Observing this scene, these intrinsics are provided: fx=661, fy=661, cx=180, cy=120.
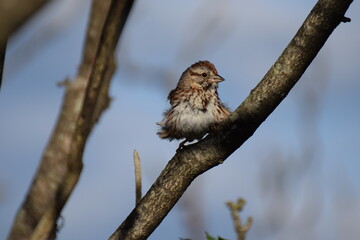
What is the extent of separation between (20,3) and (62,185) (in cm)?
74

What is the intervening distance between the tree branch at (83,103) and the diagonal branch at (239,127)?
6.29 feet

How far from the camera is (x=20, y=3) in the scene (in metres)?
2.54

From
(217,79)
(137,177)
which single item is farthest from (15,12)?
(217,79)

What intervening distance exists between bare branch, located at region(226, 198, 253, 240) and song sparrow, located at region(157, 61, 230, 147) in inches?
54.7

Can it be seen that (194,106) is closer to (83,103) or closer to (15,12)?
(83,103)

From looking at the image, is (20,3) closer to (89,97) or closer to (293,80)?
(89,97)

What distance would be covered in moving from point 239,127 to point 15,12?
2.46 metres

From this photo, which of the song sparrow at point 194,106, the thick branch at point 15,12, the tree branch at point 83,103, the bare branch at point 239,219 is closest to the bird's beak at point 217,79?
the song sparrow at point 194,106

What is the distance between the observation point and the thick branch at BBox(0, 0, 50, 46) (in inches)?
98.6

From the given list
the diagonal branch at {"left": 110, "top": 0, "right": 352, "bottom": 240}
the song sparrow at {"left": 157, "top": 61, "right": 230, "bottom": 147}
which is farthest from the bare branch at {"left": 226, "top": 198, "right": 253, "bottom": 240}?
the song sparrow at {"left": 157, "top": 61, "right": 230, "bottom": 147}

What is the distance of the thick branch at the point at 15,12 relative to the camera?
250 cm

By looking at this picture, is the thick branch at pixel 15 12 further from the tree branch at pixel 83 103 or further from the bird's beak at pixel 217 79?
the bird's beak at pixel 217 79

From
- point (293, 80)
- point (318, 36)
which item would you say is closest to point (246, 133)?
point (293, 80)

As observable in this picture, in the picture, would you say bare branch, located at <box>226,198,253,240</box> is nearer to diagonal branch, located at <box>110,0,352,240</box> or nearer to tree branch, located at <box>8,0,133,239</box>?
diagonal branch, located at <box>110,0,352,240</box>
